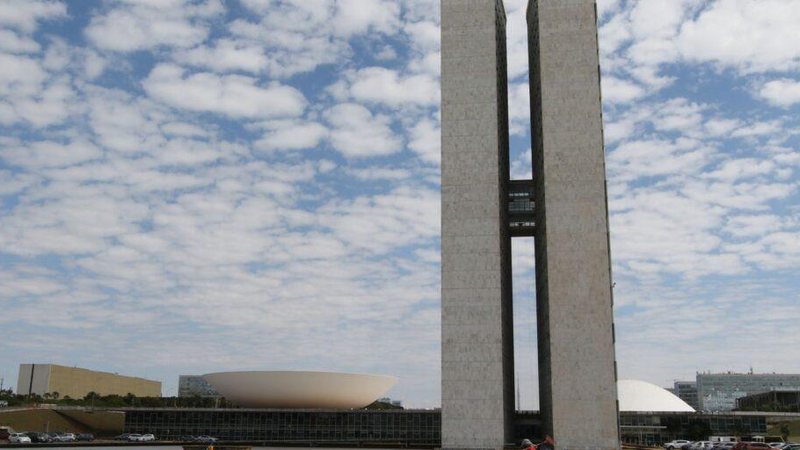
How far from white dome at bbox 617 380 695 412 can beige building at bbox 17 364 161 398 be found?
7745 cm

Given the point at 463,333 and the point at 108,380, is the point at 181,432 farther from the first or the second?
the point at 108,380

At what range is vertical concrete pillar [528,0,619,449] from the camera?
148ft

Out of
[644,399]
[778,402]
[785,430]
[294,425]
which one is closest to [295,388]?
[294,425]

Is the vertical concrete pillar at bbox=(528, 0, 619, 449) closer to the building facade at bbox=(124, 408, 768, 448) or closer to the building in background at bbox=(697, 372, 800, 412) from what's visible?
the building facade at bbox=(124, 408, 768, 448)

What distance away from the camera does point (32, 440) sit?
50.5m

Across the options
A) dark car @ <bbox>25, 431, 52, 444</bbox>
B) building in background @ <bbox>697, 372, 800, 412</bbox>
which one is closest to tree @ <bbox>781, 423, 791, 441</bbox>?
dark car @ <bbox>25, 431, 52, 444</bbox>

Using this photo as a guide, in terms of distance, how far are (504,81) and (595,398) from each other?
23877mm

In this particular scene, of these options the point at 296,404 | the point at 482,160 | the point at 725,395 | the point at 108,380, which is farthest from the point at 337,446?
the point at 725,395

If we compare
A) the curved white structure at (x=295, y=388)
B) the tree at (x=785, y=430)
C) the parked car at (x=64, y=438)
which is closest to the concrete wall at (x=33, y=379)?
the curved white structure at (x=295, y=388)

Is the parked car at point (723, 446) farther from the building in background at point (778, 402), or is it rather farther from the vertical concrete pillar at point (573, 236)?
the building in background at point (778, 402)

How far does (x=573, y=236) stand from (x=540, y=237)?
17.8 ft

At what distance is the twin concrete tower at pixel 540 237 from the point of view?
45.6 m

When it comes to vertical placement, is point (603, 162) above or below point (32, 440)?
above

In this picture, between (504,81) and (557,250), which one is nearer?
(557,250)
